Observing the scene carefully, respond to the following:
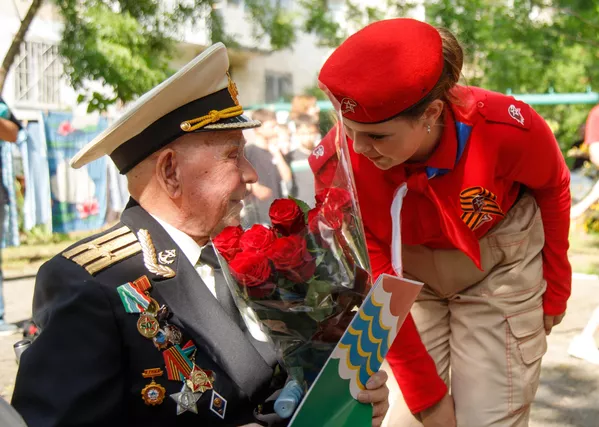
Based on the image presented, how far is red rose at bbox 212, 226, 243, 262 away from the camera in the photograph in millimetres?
1699

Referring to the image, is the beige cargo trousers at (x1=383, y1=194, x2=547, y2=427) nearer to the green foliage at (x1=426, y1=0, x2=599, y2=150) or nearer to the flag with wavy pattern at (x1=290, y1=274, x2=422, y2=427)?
the flag with wavy pattern at (x1=290, y1=274, x2=422, y2=427)

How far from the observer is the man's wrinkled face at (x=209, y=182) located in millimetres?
1949

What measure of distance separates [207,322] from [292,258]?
0.37 m

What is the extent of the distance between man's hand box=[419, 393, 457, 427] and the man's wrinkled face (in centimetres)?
116

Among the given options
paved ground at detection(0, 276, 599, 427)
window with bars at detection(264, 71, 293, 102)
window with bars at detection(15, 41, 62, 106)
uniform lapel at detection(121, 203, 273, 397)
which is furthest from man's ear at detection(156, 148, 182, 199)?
window with bars at detection(15, 41, 62, 106)

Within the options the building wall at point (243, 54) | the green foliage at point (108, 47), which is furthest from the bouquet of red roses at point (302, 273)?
the building wall at point (243, 54)

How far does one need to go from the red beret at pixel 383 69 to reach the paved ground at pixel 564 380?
269 cm

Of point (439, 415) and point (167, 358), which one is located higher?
point (167, 358)

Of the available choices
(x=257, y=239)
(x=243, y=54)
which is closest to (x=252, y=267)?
(x=257, y=239)

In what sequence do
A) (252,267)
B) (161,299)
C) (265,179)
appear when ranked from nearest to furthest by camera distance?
(252,267)
(161,299)
(265,179)

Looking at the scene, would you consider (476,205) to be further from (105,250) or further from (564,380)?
(564,380)

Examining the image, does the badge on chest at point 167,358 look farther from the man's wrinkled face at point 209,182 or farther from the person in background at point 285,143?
the person in background at point 285,143

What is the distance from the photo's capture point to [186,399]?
5.89 ft

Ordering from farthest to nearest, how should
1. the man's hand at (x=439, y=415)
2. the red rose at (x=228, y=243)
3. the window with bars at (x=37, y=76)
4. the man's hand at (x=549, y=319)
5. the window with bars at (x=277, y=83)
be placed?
the window with bars at (x=277, y=83), the window with bars at (x=37, y=76), the man's hand at (x=549, y=319), the man's hand at (x=439, y=415), the red rose at (x=228, y=243)
